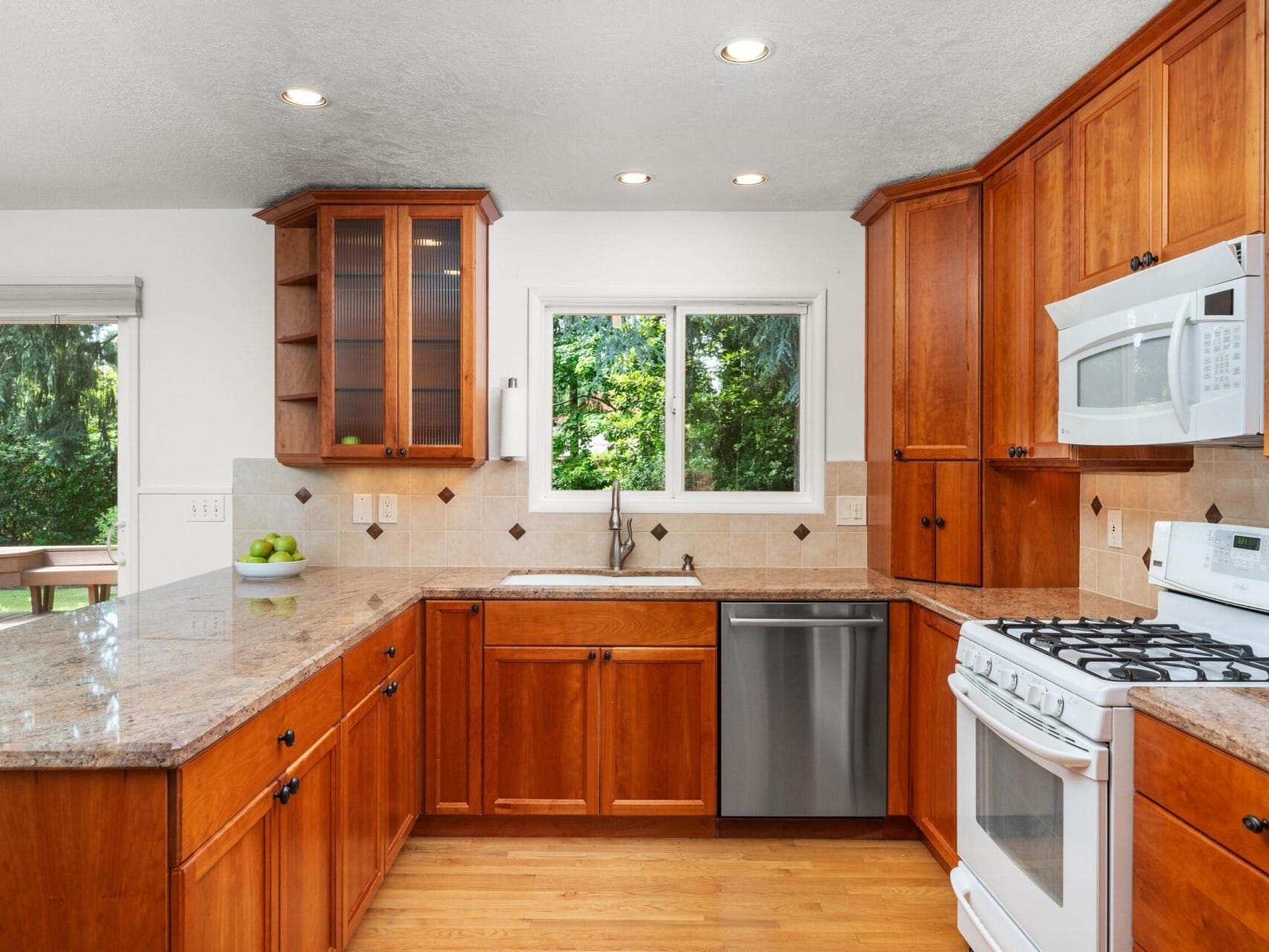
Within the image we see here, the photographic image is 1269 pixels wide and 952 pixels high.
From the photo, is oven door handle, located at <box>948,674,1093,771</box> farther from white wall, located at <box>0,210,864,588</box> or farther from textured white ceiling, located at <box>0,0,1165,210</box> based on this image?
textured white ceiling, located at <box>0,0,1165,210</box>

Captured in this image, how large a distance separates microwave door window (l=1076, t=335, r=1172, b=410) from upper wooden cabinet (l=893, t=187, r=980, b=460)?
29.5 inches

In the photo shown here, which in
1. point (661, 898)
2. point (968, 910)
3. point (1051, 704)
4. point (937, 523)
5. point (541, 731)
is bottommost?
point (661, 898)

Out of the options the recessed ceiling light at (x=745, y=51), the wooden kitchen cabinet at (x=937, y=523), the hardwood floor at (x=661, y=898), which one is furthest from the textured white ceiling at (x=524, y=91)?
the hardwood floor at (x=661, y=898)

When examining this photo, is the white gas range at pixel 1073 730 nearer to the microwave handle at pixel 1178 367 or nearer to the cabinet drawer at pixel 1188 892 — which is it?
the cabinet drawer at pixel 1188 892

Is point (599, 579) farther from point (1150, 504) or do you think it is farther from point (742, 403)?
point (1150, 504)

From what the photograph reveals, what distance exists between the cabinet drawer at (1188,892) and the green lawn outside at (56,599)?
368 cm

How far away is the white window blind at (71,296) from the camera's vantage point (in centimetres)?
333

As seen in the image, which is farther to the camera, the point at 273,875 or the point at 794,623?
the point at 794,623

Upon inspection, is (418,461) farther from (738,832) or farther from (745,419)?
(738,832)

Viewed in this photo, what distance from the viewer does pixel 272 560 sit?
3.00 m

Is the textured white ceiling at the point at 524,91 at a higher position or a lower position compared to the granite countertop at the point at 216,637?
higher

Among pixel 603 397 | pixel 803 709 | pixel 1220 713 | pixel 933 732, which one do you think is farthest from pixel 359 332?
pixel 1220 713

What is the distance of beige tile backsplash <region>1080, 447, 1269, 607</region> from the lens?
2104 millimetres

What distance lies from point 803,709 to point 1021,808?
997mm
